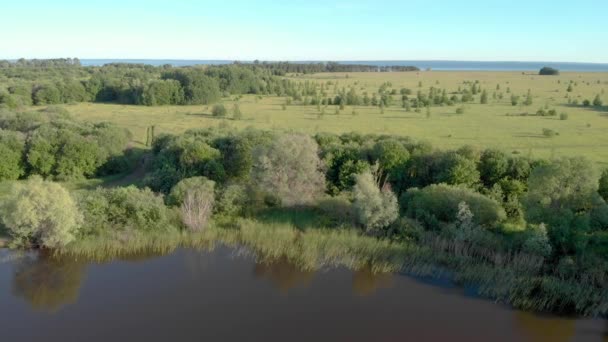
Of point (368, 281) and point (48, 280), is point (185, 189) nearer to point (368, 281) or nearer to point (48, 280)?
point (48, 280)

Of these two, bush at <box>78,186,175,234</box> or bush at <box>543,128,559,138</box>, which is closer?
bush at <box>78,186,175,234</box>

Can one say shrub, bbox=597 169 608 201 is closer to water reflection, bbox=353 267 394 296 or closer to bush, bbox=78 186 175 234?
water reflection, bbox=353 267 394 296

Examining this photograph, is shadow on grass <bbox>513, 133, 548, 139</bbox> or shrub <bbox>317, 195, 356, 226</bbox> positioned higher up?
shadow on grass <bbox>513, 133, 548, 139</bbox>

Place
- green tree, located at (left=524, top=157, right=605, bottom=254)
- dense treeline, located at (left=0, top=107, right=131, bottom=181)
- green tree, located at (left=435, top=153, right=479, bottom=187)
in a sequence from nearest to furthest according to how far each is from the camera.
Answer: green tree, located at (left=524, top=157, right=605, bottom=254), green tree, located at (left=435, top=153, right=479, bottom=187), dense treeline, located at (left=0, top=107, right=131, bottom=181)

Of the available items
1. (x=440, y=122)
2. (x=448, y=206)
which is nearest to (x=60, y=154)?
(x=448, y=206)

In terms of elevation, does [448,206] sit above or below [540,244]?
above

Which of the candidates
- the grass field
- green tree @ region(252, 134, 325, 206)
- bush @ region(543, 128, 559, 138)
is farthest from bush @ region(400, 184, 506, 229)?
bush @ region(543, 128, 559, 138)

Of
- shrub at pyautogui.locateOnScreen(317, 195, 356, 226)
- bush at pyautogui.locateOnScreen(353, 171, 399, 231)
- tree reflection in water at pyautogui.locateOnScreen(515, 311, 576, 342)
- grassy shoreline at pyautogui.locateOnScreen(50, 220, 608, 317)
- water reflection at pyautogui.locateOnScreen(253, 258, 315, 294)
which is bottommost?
tree reflection in water at pyautogui.locateOnScreen(515, 311, 576, 342)
